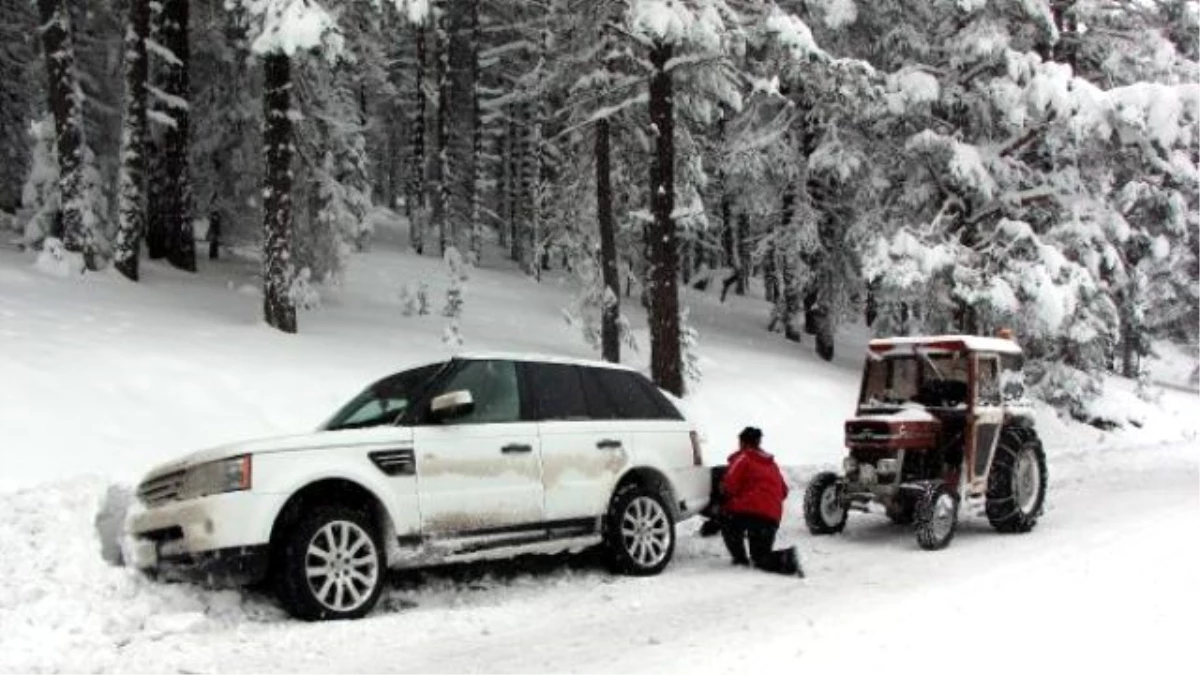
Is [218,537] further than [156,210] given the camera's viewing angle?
No

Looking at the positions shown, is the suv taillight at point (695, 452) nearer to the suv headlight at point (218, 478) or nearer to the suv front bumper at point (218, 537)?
the suv front bumper at point (218, 537)

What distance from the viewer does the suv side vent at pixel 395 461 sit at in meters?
8.62

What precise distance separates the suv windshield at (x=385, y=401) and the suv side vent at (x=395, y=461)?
0.34 meters

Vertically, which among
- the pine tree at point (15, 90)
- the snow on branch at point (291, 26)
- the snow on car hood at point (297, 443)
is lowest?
the snow on car hood at point (297, 443)

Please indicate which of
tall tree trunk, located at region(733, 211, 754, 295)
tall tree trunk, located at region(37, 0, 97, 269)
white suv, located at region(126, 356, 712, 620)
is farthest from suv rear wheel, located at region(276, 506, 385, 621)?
tall tree trunk, located at region(733, 211, 754, 295)

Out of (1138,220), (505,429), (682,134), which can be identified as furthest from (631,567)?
(1138,220)

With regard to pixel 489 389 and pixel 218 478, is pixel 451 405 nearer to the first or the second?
pixel 489 389

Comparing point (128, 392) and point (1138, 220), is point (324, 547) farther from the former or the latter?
point (1138, 220)

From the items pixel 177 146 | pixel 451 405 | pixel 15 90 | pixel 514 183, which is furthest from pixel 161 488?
pixel 514 183

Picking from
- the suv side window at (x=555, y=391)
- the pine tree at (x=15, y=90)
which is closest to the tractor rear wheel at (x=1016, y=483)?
the suv side window at (x=555, y=391)

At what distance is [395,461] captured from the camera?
28.6ft

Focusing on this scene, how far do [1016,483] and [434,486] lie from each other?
713 cm

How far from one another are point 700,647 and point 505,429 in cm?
268

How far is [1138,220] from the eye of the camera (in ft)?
88.5
